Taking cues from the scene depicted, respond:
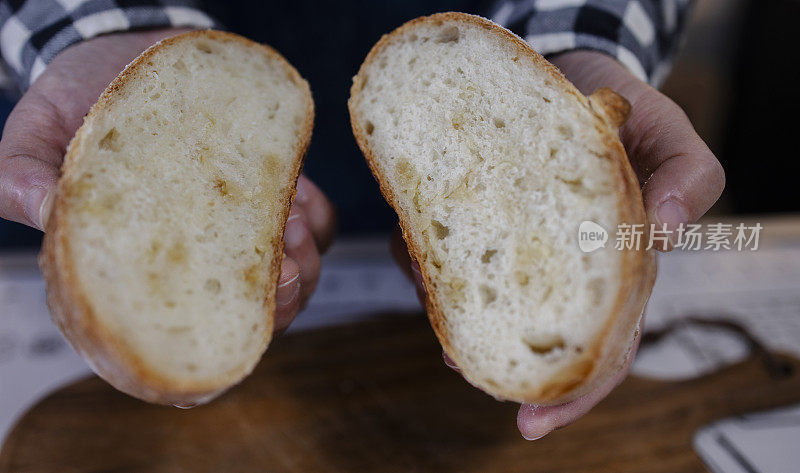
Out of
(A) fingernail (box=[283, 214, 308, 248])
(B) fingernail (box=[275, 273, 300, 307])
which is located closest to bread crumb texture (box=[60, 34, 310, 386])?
(B) fingernail (box=[275, 273, 300, 307])

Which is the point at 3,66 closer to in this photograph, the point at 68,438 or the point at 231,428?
the point at 68,438

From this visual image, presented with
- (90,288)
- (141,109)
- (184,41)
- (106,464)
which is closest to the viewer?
(90,288)

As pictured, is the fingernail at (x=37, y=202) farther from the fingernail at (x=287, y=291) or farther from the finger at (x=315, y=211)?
the finger at (x=315, y=211)

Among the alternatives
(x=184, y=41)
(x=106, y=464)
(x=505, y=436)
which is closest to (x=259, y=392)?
(x=106, y=464)

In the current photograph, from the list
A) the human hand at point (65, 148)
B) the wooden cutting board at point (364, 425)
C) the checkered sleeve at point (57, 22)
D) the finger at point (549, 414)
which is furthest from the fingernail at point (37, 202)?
the finger at point (549, 414)

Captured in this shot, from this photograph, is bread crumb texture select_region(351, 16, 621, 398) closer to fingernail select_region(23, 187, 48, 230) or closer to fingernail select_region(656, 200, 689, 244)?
fingernail select_region(656, 200, 689, 244)
